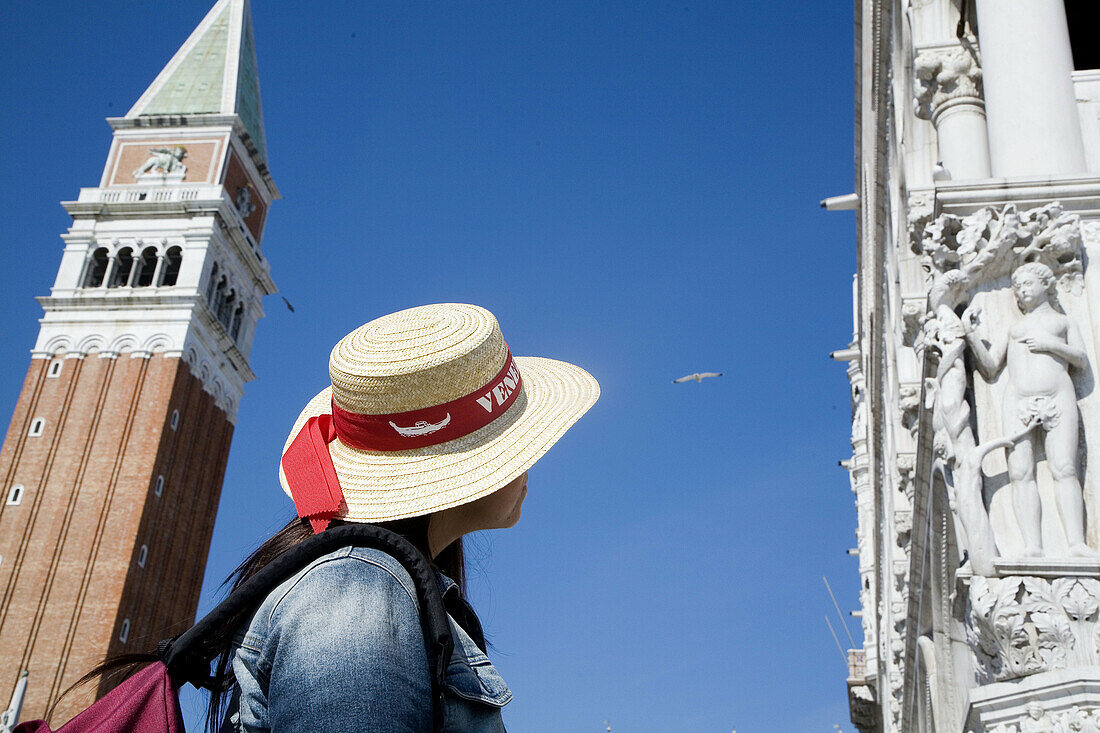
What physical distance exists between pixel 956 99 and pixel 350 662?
25.8 ft

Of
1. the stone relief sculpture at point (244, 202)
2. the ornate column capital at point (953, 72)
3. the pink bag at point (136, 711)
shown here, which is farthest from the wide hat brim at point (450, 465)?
the stone relief sculpture at point (244, 202)

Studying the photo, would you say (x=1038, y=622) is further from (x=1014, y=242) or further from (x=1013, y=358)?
(x=1014, y=242)

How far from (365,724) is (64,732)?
579 millimetres

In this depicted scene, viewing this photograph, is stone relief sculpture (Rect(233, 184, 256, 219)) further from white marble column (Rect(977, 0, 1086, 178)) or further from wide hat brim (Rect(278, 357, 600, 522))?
wide hat brim (Rect(278, 357, 600, 522))

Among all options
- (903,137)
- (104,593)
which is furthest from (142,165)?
(903,137)

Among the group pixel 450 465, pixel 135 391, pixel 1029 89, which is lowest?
pixel 450 465

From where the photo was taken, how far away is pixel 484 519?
2719 mm

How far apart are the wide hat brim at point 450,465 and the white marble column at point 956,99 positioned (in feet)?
21.4

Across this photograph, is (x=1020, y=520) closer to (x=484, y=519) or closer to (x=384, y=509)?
(x=484, y=519)

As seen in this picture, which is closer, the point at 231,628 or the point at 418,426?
the point at 231,628

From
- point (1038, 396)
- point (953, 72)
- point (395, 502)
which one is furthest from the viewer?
point (953, 72)

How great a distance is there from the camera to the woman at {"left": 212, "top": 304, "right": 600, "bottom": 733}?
77.2 inches

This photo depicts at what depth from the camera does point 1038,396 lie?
4965 millimetres

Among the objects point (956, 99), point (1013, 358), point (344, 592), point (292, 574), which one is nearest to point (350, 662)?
point (344, 592)
